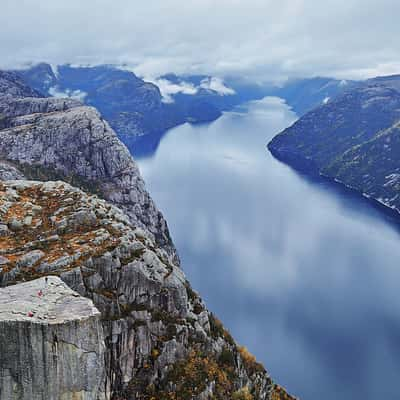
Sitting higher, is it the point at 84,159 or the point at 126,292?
the point at 126,292

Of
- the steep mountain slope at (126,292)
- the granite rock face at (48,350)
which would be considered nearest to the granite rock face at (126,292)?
the steep mountain slope at (126,292)

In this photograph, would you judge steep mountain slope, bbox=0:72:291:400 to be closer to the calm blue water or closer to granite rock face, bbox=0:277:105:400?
granite rock face, bbox=0:277:105:400

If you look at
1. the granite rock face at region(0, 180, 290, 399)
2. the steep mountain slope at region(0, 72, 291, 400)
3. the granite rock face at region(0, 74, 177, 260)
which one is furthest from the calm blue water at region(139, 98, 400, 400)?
the granite rock face at region(0, 180, 290, 399)

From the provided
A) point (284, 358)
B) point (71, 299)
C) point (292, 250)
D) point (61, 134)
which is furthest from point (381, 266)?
point (71, 299)

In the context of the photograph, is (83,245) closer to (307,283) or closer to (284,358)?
(284,358)

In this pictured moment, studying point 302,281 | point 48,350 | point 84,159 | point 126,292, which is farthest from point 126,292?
point 302,281

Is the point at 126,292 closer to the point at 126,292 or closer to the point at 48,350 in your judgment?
the point at 126,292
